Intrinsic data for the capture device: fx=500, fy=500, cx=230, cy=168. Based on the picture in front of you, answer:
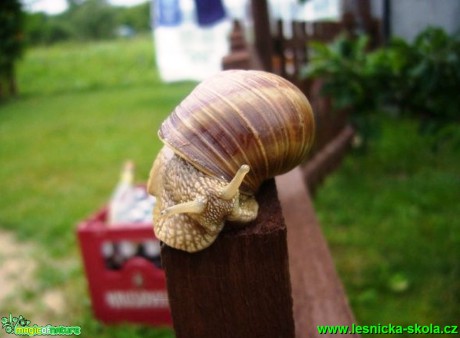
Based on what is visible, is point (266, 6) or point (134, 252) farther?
point (266, 6)

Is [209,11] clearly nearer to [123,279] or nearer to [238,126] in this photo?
[123,279]

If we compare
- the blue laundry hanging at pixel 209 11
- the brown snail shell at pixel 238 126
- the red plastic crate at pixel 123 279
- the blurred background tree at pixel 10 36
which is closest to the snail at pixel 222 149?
the brown snail shell at pixel 238 126

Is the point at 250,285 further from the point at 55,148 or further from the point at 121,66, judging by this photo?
the point at 121,66

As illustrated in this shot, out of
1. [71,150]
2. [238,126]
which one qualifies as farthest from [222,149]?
[71,150]

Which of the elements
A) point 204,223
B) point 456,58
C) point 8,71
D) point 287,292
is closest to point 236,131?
point 204,223

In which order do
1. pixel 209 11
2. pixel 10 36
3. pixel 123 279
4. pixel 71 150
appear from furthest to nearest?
pixel 10 36
pixel 71 150
pixel 209 11
pixel 123 279

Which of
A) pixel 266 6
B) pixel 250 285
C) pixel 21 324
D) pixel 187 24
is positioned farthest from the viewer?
pixel 187 24

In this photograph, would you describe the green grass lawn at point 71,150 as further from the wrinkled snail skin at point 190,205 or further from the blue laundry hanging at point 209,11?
the wrinkled snail skin at point 190,205
